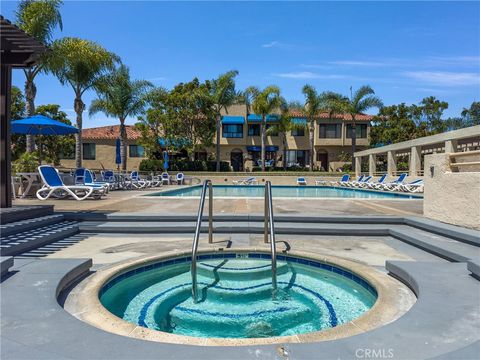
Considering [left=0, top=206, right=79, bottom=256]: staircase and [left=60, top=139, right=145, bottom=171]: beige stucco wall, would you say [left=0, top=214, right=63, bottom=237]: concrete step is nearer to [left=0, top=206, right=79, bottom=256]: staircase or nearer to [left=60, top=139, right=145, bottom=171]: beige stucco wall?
[left=0, top=206, right=79, bottom=256]: staircase

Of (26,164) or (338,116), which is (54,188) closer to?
(26,164)

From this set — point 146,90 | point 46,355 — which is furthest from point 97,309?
point 146,90

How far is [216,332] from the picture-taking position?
3381mm

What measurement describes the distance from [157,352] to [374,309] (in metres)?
2.04

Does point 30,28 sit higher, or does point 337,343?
point 30,28

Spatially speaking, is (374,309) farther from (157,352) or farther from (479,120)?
(479,120)

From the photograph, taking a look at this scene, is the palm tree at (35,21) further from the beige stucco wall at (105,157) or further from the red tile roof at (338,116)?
the red tile roof at (338,116)

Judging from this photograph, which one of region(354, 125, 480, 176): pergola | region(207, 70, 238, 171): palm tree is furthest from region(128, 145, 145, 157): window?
region(354, 125, 480, 176): pergola

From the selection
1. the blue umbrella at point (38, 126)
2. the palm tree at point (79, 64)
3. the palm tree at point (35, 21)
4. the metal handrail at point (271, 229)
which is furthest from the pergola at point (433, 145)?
the palm tree at point (79, 64)

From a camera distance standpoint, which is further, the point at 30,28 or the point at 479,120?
the point at 479,120

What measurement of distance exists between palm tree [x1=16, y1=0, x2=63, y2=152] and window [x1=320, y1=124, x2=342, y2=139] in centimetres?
3175

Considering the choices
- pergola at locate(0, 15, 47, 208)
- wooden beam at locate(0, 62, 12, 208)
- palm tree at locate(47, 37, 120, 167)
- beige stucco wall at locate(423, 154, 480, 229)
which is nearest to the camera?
beige stucco wall at locate(423, 154, 480, 229)

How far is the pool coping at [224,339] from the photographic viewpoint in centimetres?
261

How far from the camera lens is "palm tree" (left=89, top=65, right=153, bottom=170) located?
95.5 ft
